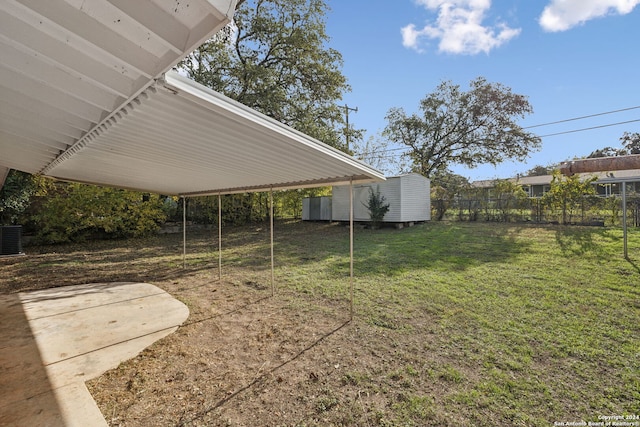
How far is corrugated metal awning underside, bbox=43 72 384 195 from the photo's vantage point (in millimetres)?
1711

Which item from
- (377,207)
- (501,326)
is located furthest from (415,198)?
(501,326)

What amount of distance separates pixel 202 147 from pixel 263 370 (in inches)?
80.9

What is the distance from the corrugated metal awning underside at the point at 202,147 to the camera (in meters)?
1.71

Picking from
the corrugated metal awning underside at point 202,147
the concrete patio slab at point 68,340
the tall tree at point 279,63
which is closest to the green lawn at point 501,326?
the corrugated metal awning underside at point 202,147

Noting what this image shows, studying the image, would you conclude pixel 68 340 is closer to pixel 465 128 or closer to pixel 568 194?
pixel 568 194

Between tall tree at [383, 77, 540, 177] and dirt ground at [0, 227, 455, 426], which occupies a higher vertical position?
tall tree at [383, 77, 540, 177]

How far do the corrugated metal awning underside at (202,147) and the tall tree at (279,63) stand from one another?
7628mm

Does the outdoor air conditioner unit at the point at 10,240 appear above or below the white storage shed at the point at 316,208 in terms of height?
below

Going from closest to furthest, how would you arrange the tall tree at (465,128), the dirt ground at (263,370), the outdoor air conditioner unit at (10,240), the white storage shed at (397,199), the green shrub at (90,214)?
the dirt ground at (263,370) < the outdoor air conditioner unit at (10,240) < the green shrub at (90,214) < the white storage shed at (397,199) < the tall tree at (465,128)

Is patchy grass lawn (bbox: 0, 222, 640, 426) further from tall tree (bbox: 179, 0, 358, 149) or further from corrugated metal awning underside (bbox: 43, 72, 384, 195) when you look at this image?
tall tree (bbox: 179, 0, 358, 149)

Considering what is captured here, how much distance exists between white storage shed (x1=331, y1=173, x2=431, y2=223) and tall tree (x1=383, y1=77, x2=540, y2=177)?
5267 mm

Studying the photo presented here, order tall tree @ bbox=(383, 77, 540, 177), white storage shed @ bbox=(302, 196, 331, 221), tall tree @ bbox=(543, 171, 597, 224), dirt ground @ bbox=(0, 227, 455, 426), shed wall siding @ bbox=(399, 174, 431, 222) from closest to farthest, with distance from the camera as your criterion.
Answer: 1. dirt ground @ bbox=(0, 227, 455, 426)
2. tall tree @ bbox=(543, 171, 597, 224)
3. shed wall siding @ bbox=(399, 174, 431, 222)
4. white storage shed @ bbox=(302, 196, 331, 221)
5. tall tree @ bbox=(383, 77, 540, 177)

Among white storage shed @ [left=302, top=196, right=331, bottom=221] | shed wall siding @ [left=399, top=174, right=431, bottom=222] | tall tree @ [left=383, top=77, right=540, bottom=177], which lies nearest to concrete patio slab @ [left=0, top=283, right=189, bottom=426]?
shed wall siding @ [left=399, top=174, right=431, bottom=222]

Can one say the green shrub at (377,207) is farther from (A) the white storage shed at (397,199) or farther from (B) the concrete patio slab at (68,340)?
(B) the concrete patio slab at (68,340)
